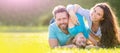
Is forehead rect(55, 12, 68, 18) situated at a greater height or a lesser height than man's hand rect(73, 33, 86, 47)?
greater

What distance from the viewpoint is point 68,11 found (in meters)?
3.40

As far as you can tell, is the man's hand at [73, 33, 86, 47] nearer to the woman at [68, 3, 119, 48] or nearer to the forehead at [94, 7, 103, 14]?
the woman at [68, 3, 119, 48]

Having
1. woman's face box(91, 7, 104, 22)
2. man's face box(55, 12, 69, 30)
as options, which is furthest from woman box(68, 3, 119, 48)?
man's face box(55, 12, 69, 30)

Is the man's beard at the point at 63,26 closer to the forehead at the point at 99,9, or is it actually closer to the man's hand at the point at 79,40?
the man's hand at the point at 79,40

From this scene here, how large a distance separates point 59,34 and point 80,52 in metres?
0.28

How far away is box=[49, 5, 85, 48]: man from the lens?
3.36m

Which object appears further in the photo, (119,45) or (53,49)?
(119,45)

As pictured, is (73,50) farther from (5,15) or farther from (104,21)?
(5,15)

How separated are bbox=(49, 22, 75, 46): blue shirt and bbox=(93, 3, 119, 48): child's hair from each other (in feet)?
0.78

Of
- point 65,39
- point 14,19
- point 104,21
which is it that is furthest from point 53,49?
point 14,19

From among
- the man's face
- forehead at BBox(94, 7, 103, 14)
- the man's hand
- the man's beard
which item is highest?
forehead at BBox(94, 7, 103, 14)

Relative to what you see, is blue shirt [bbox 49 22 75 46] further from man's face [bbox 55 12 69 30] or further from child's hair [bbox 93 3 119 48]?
child's hair [bbox 93 3 119 48]

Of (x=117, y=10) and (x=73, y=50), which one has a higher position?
(x=117, y=10)

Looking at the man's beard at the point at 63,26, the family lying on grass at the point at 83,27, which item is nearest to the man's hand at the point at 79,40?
the family lying on grass at the point at 83,27
